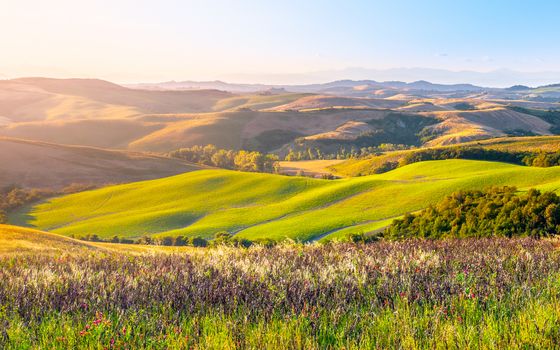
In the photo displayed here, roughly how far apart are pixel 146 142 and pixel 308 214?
498ft

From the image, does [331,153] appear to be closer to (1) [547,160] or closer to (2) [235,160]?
(2) [235,160]

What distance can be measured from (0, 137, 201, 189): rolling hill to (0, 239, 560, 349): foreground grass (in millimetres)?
101621

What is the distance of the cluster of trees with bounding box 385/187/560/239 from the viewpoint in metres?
15.8

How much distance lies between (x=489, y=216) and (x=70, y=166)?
366ft

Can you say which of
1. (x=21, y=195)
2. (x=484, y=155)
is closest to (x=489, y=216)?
(x=484, y=155)

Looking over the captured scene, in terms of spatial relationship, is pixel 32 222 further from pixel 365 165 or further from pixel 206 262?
pixel 365 165

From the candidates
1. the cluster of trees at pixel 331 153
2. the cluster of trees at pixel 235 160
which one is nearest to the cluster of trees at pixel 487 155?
the cluster of trees at pixel 235 160

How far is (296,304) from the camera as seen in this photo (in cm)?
740

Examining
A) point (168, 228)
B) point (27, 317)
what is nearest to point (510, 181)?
point (168, 228)

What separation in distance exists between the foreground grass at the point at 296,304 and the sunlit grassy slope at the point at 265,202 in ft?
93.9

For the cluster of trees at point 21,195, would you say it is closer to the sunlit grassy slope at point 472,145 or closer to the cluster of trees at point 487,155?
the sunlit grassy slope at point 472,145

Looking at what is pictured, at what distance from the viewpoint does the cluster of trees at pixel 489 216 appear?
51.8 feet

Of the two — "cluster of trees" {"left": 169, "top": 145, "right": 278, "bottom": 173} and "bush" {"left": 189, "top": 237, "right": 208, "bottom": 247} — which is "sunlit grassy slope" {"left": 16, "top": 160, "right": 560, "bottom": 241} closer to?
"bush" {"left": 189, "top": 237, "right": 208, "bottom": 247}

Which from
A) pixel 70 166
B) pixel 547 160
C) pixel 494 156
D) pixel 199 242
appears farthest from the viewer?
pixel 70 166
